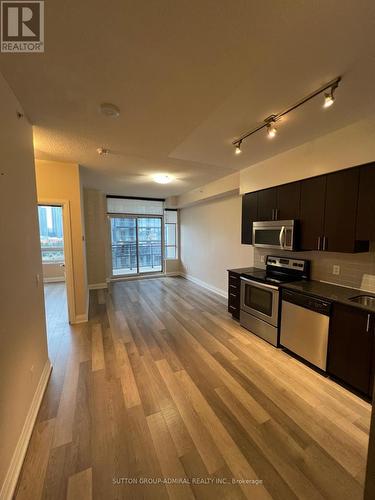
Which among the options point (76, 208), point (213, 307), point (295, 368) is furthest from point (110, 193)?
point (295, 368)

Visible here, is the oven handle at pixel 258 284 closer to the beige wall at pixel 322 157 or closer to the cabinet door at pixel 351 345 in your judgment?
the cabinet door at pixel 351 345

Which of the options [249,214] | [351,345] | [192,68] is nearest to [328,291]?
[351,345]

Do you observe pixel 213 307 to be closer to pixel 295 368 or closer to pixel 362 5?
pixel 295 368

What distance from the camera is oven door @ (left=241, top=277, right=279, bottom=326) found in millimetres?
2816

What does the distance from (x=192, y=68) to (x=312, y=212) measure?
2145mm

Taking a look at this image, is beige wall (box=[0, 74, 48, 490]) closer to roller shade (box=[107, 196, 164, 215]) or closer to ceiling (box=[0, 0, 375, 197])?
ceiling (box=[0, 0, 375, 197])

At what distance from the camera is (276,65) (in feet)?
4.50

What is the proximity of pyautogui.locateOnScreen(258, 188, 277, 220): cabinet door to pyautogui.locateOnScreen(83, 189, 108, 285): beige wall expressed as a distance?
4.53 m

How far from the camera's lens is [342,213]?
2330 mm

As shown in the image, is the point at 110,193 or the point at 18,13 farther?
Result: the point at 110,193

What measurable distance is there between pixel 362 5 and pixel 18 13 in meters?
1.85

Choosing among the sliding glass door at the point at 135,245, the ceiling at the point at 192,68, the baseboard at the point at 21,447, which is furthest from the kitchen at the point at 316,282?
the sliding glass door at the point at 135,245

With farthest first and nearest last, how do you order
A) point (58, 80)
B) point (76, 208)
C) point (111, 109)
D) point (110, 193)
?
point (110, 193) → point (76, 208) → point (111, 109) → point (58, 80)

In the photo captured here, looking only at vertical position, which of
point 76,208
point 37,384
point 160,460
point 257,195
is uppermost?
point 257,195
